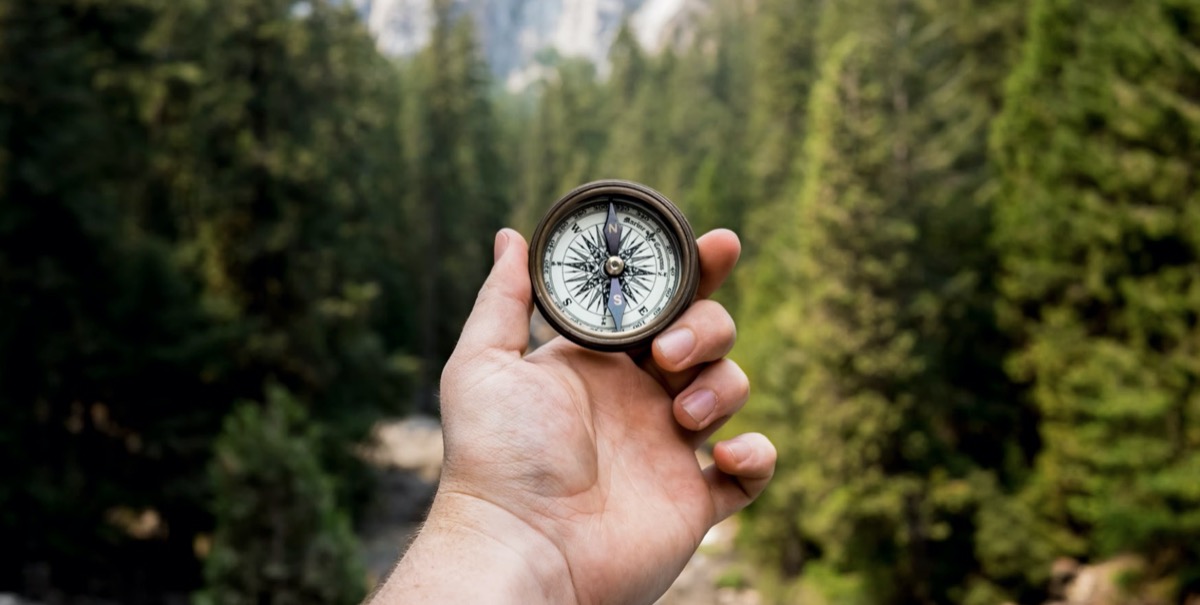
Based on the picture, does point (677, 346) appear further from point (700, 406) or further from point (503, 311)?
point (503, 311)

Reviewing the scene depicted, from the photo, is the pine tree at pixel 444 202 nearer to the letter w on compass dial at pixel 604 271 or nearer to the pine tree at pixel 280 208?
the pine tree at pixel 280 208

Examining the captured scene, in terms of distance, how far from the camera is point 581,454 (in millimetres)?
3293

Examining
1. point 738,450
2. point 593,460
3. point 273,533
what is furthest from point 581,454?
point 273,533

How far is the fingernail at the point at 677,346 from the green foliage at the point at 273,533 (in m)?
7.85

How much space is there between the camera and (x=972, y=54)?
2606 centimetres

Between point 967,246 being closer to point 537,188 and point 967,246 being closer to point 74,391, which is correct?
point 74,391

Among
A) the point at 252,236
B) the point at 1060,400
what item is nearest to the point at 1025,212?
the point at 1060,400

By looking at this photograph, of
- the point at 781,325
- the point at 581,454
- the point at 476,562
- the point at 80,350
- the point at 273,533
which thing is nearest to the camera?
the point at 476,562

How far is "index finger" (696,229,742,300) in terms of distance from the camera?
3.40m

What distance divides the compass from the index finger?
6 centimetres

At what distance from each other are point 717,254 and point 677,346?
0.41 m

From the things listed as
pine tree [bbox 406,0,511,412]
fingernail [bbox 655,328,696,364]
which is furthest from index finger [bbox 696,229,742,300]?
pine tree [bbox 406,0,511,412]

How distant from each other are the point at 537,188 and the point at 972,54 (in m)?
41.9

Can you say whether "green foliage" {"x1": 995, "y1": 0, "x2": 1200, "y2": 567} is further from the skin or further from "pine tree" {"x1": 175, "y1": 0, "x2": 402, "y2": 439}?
"pine tree" {"x1": 175, "y1": 0, "x2": 402, "y2": 439}
